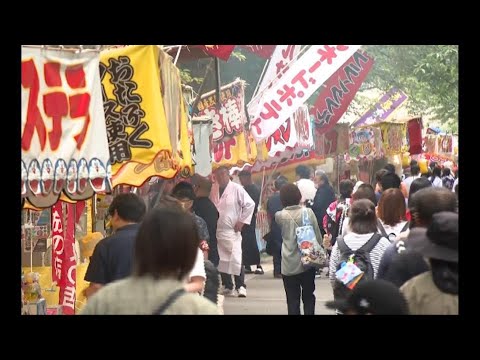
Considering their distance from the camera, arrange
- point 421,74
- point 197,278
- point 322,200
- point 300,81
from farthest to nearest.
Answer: point 421,74, point 322,200, point 300,81, point 197,278

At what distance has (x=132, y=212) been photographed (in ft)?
22.4

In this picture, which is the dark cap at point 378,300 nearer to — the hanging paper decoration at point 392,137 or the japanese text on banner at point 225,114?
the japanese text on banner at point 225,114

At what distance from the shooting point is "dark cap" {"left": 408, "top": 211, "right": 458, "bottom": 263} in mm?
4738

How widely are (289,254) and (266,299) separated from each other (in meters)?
4.06

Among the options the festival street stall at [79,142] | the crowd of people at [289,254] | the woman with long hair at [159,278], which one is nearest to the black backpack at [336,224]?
the crowd of people at [289,254]

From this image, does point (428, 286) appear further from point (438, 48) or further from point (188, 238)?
point (438, 48)

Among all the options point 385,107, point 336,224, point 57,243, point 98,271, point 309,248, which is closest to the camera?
point 98,271

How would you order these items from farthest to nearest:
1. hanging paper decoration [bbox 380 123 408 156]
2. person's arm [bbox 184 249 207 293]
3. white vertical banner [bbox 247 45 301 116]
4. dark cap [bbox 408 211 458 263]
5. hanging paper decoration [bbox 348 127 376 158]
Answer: hanging paper decoration [bbox 348 127 376 158], hanging paper decoration [bbox 380 123 408 156], white vertical banner [bbox 247 45 301 116], person's arm [bbox 184 249 207 293], dark cap [bbox 408 211 458 263]

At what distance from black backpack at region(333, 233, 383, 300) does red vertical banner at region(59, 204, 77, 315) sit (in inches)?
111

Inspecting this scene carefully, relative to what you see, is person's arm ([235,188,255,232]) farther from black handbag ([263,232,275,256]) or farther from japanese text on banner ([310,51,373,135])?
japanese text on banner ([310,51,373,135])

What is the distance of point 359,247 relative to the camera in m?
7.60

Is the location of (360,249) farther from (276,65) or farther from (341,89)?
(341,89)

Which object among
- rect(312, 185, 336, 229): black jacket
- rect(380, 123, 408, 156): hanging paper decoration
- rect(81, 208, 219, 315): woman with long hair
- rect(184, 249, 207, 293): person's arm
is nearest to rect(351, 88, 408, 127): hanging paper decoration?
rect(380, 123, 408, 156): hanging paper decoration

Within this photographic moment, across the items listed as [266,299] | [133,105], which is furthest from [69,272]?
[266,299]
